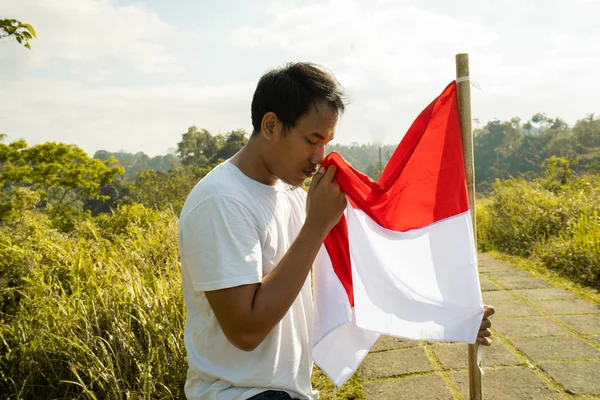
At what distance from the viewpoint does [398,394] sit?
103 inches

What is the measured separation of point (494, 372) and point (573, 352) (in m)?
0.64

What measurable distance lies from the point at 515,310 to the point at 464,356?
1.09 metres

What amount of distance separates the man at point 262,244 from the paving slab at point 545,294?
9.57 feet

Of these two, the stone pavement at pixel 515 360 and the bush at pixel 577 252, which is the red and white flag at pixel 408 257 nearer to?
the stone pavement at pixel 515 360

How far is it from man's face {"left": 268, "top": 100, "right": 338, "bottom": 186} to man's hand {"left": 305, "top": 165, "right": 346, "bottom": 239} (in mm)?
55

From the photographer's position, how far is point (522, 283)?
4.68m

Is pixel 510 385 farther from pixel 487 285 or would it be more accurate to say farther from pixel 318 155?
pixel 487 285

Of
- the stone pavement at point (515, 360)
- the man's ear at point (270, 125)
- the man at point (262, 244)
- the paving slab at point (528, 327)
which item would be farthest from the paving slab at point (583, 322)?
the man's ear at point (270, 125)

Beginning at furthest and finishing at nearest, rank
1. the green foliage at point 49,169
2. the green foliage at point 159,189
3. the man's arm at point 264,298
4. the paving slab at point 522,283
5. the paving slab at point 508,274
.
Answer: the green foliage at point 159,189
the green foliage at point 49,169
the paving slab at point 508,274
the paving slab at point 522,283
the man's arm at point 264,298

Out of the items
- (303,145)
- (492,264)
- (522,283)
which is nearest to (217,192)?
(303,145)

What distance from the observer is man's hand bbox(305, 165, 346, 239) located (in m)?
1.47

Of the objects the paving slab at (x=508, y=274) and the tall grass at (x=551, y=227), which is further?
the paving slab at (x=508, y=274)

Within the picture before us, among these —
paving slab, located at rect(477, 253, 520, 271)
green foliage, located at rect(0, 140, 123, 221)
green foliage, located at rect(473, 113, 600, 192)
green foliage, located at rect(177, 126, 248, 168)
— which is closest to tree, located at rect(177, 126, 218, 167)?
green foliage, located at rect(177, 126, 248, 168)

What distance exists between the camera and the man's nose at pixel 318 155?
5.13 ft
